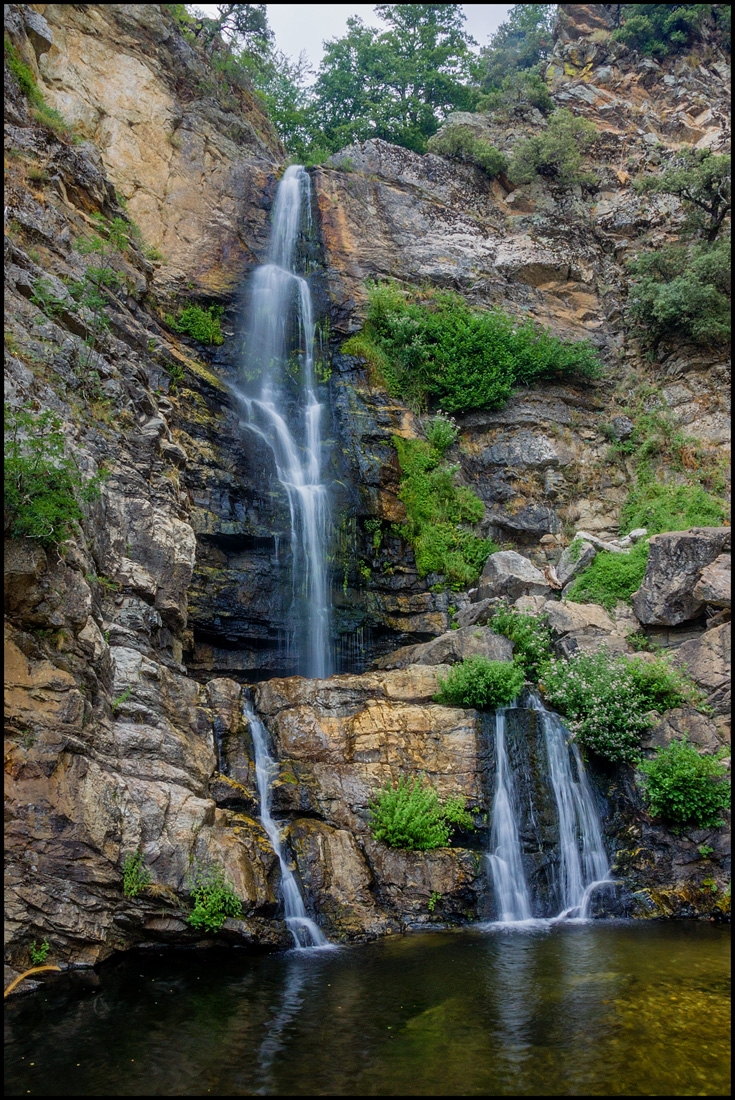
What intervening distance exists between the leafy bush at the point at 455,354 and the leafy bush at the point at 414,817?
41.6 ft

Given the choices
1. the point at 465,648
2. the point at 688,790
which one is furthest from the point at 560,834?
the point at 465,648

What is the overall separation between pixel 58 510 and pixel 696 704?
37.5 ft

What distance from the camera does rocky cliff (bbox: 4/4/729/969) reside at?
9.16 metres

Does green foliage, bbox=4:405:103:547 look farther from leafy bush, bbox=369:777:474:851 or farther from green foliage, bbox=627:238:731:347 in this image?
green foliage, bbox=627:238:731:347

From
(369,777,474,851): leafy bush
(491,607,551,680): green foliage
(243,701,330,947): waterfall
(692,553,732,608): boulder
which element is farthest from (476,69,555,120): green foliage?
(369,777,474,851): leafy bush

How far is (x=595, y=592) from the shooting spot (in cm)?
1656

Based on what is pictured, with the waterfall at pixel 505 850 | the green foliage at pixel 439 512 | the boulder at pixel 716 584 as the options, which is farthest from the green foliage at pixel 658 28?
the waterfall at pixel 505 850

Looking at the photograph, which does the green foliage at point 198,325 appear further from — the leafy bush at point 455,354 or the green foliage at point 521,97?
the green foliage at point 521,97

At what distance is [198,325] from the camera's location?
778 inches

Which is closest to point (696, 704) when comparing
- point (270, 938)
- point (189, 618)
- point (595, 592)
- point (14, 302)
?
point (595, 592)

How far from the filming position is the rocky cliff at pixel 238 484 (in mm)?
9156

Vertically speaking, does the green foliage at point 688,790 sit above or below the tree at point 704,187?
below

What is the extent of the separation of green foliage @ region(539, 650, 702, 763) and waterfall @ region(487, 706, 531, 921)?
156 centimetres

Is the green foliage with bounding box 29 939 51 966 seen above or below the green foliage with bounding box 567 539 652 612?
below
